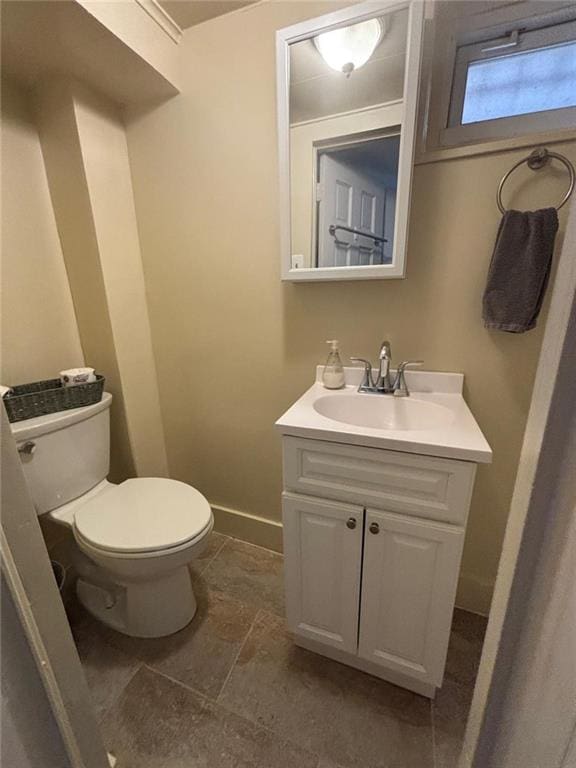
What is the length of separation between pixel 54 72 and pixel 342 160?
3.20ft

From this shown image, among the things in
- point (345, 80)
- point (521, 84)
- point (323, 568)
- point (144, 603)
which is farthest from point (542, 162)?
point (144, 603)

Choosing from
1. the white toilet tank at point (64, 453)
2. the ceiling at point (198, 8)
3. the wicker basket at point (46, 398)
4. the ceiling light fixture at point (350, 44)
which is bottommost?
the white toilet tank at point (64, 453)

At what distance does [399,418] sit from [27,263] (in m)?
1.43

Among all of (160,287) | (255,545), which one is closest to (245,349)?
(160,287)

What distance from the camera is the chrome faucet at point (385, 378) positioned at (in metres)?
1.10

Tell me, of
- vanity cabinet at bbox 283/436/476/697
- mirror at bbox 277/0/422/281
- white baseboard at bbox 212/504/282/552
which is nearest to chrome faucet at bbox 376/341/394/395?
mirror at bbox 277/0/422/281

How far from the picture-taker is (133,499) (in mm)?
1172

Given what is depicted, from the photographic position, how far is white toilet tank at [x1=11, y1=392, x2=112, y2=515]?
1049 millimetres

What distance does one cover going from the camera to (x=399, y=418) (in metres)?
1.09

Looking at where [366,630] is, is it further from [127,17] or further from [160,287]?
[127,17]

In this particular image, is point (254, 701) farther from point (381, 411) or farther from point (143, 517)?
point (381, 411)

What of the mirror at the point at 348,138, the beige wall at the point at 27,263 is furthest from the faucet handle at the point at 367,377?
the beige wall at the point at 27,263

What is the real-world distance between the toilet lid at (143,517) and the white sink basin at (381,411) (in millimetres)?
547

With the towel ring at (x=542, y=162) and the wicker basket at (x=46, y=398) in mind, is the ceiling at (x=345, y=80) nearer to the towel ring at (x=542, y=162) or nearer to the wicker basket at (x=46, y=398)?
the towel ring at (x=542, y=162)
